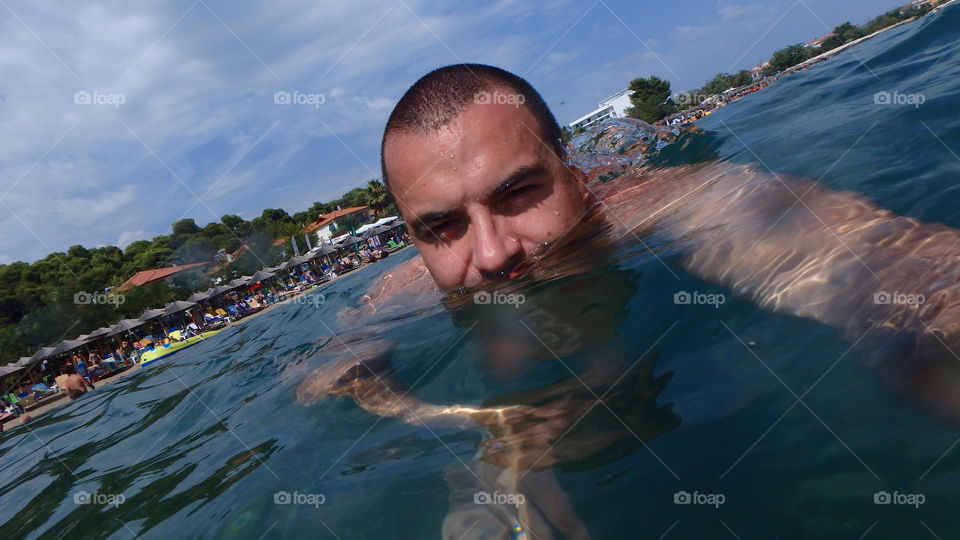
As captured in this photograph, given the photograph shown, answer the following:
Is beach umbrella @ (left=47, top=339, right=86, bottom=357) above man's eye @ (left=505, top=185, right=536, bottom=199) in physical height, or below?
above

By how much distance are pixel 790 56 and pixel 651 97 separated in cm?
4641

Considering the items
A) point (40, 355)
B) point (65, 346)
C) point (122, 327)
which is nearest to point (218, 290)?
point (122, 327)

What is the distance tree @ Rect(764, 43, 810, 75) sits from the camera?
14266mm

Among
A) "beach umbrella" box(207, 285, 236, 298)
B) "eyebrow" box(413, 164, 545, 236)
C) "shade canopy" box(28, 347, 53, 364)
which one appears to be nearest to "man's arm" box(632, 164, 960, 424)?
"eyebrow" box(413, 164, 545, 236)

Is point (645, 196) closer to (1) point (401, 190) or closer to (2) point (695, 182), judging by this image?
(2) point (695, 182)

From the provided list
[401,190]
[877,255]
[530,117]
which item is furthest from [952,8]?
[401,190]

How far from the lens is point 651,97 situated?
190ft

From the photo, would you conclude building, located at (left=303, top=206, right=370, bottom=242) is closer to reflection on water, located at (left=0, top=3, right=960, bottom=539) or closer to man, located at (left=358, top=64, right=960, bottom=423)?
man, located at (left=358, top=64, right=960, bottom=423)

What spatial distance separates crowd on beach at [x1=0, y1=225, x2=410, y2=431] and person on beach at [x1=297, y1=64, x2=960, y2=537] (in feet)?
52.2

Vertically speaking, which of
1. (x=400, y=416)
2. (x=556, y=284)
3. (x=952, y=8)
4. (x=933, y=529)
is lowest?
(x=933, y=529)

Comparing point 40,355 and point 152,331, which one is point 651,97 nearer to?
point 152,331

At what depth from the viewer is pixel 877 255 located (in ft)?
4.80

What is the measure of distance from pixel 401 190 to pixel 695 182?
194 cm

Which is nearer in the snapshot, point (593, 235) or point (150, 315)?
point (593, 235)
